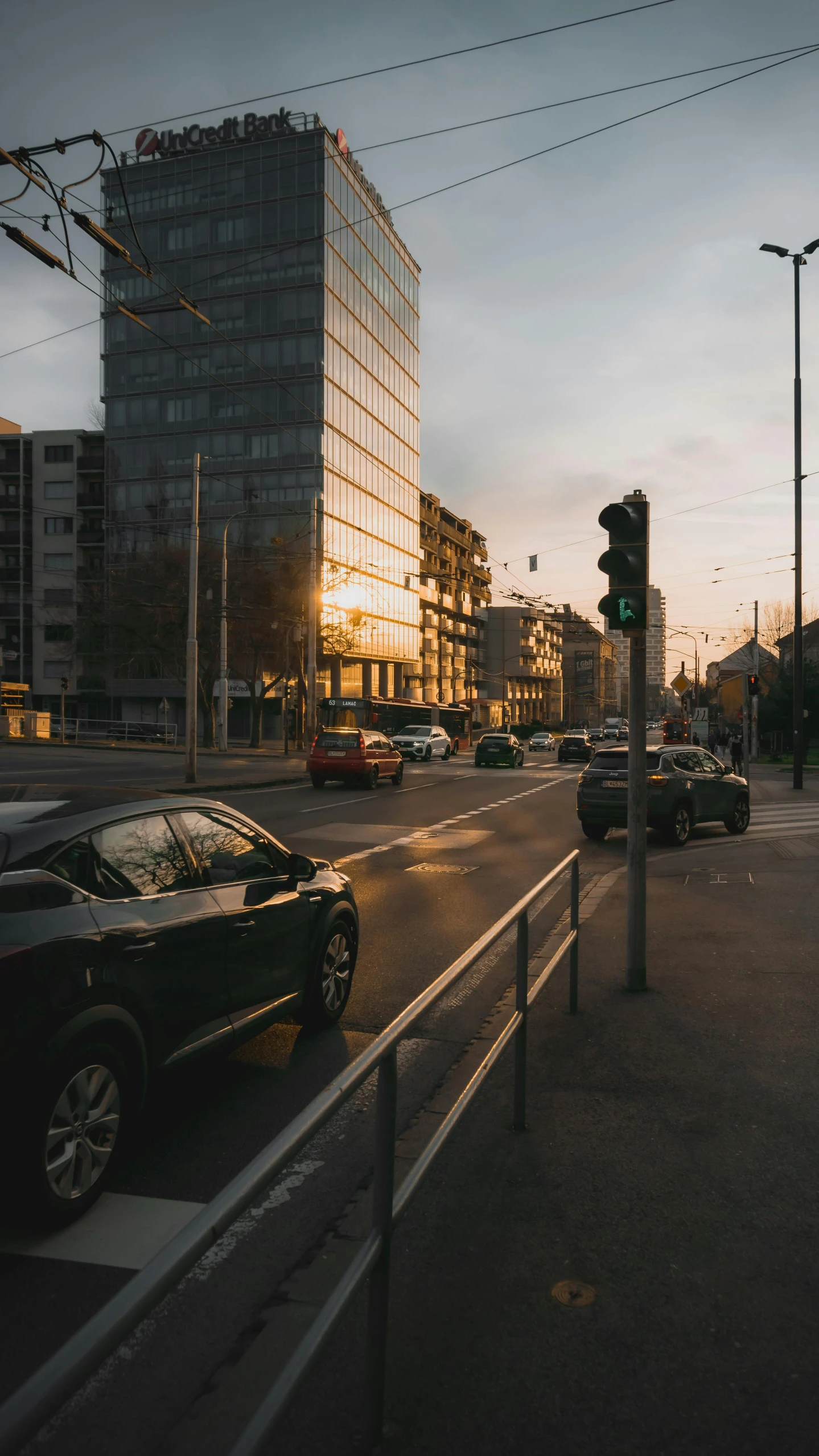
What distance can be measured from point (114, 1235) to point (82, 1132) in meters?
0.36

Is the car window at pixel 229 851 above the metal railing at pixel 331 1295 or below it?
above

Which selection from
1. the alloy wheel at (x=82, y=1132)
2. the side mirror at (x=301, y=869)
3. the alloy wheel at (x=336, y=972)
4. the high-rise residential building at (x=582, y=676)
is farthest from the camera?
the high-rise residential building at (x=582, y=676)

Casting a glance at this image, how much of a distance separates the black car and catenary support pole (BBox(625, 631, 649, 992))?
7.02ft

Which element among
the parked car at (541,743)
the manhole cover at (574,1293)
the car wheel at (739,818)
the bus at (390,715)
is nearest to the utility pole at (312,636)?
the bus at (390,715)

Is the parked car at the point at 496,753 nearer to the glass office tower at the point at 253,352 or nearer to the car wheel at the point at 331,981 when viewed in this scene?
the glass office tower at the point at 253,352

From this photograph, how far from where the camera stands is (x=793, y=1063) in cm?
543

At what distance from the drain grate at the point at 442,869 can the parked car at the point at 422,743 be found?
99.0 ft

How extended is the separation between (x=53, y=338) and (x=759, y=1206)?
63.3ft

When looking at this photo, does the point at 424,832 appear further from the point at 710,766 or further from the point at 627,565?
the point at 627,565

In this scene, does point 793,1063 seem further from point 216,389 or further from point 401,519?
point 401,519

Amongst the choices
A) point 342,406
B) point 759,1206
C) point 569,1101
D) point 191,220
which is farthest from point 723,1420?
point 191,220

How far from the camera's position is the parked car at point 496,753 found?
42.4m

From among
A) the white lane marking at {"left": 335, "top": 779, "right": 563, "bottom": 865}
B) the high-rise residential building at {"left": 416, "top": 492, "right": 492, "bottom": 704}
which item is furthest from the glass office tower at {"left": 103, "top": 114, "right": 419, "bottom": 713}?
the white lane marking at {"left": 335, "top": 779, "right": 563, "bottom": 865}

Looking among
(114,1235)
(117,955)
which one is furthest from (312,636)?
(114,1235)
